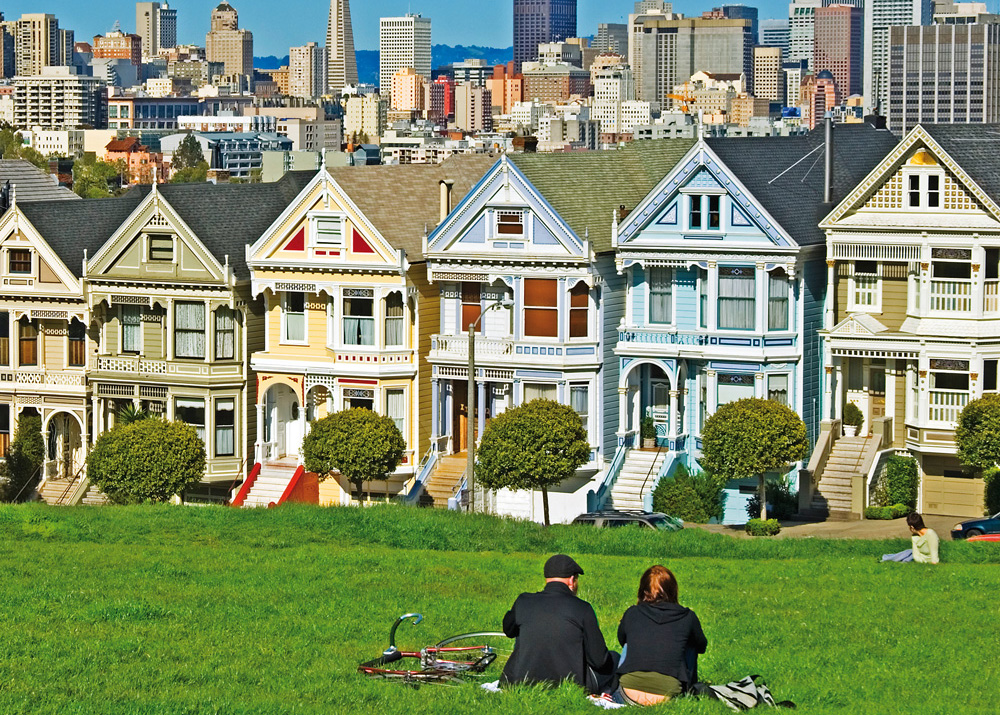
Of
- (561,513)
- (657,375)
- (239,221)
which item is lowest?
(561,513)

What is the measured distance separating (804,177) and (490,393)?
9.54 metres

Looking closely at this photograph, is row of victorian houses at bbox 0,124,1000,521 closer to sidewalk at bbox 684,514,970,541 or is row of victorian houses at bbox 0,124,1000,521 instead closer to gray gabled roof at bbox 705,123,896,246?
gray gabled roof at bbox 705,123,896,246

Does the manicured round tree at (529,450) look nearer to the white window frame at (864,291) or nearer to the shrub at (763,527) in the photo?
the shrub at (763,527)

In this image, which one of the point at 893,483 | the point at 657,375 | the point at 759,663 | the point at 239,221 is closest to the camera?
the point at 759,663

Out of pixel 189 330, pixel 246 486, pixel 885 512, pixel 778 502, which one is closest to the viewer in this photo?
pixel 885 512

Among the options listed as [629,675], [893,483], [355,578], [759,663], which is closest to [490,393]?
[893,483]

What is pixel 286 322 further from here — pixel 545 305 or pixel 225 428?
pixel 545 305

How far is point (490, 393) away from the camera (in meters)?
50.7

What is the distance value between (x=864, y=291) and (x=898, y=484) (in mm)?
4704

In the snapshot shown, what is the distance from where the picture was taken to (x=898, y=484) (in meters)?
46.6

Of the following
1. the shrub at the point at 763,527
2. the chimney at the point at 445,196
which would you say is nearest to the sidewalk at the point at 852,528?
the shrub at the point at 763,527

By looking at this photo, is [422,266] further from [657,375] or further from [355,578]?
[355,578]

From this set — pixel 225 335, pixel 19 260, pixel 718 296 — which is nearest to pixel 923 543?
pixel 718 296

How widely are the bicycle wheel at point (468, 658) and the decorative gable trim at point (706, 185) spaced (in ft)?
80.0
